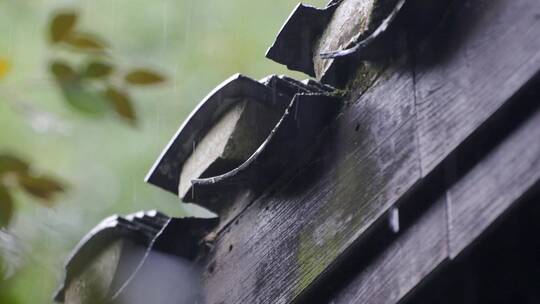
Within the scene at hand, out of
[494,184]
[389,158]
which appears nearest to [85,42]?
[389,158]

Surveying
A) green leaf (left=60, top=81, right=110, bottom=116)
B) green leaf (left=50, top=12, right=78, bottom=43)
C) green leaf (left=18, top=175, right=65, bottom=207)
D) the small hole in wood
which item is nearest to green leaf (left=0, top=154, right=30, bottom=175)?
green leaf (left=18, top=175, right=65, bottom=207)

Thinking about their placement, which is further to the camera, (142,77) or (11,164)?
(142,77)

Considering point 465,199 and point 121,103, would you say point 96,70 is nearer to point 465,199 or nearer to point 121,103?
point 121,103

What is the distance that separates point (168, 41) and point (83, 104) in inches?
251

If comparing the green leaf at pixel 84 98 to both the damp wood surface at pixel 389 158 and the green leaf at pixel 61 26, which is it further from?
the damp wood surface at pixel 389 158

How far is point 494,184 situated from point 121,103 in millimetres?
815

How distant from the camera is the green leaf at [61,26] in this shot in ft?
5.33

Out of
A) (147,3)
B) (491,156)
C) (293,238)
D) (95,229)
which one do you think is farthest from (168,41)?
(491,156)

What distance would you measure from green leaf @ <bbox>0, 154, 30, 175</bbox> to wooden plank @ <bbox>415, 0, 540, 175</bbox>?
2.98 ft

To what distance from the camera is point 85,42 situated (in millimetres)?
1652

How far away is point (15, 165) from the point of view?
5.03ft

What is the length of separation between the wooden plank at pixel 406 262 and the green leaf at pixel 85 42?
0.85 metres

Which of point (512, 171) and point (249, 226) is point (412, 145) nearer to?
point (512, 171)

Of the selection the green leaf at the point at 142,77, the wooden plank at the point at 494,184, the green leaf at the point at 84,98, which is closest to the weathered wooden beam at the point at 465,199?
the wooden plank at the point at 494,184
